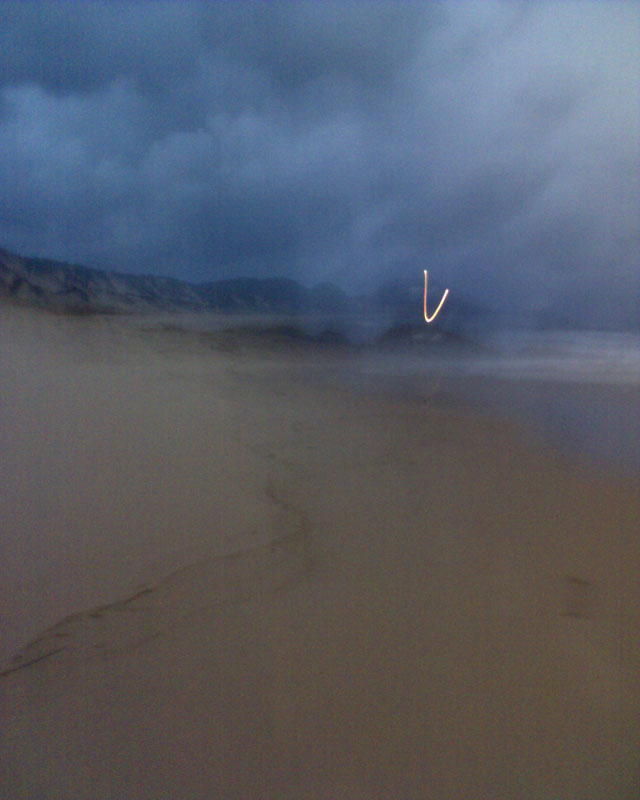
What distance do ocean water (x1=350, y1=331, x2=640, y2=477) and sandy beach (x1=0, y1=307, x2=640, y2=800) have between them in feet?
3.76

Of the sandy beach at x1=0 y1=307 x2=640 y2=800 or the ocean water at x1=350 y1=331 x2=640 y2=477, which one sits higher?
the ocean water at x1=350 y1=331 x2=640 y2=477

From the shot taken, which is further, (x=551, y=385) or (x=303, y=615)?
(x=551, y=385)

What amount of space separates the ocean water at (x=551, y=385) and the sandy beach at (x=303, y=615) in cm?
115

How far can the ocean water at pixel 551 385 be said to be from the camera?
725 cm

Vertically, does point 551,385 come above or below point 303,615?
above

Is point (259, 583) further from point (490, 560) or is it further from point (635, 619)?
point (635, 619)

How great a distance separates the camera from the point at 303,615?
3.14m

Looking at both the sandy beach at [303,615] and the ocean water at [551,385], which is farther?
the ocean water at [551,385]

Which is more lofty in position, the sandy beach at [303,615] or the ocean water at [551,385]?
the ocean water at [551,385]

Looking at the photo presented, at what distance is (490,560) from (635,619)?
93cm

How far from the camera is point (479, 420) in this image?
8180mm

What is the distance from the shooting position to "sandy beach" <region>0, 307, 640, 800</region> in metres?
2.18

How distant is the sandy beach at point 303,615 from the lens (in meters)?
2.18

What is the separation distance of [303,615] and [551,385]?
10115 mm
